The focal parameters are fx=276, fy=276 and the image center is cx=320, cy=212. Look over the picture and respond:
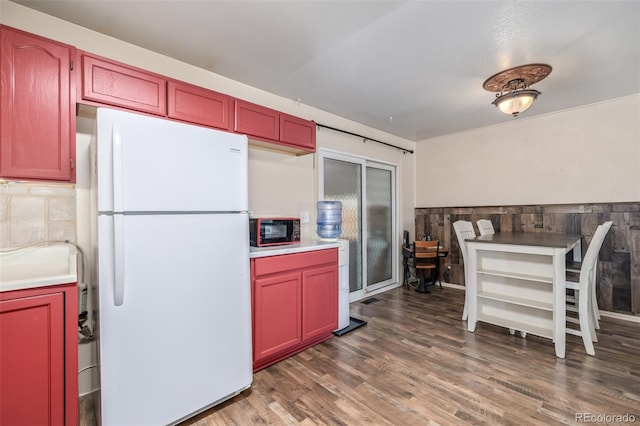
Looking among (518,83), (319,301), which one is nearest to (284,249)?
(319,301)

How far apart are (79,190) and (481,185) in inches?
187

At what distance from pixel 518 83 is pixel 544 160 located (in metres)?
1.58

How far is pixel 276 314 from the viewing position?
7.28 ft

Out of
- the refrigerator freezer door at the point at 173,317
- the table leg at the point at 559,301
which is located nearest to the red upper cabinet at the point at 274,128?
the refrigerator freezer door at the point at 173,317

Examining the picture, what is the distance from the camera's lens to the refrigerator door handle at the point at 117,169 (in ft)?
4.49

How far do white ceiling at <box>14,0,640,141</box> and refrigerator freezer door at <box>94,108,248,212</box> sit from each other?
32.0 inches

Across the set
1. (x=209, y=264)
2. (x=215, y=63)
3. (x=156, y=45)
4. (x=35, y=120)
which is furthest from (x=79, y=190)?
(x=215, y=63)

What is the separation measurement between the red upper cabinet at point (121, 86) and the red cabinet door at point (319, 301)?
1.71m

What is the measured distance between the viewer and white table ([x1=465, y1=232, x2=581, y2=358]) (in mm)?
2314

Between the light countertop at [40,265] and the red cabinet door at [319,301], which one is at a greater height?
the light countertop at [40,265]

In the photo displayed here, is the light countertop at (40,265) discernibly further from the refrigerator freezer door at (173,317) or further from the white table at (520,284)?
the white table at (520,284)

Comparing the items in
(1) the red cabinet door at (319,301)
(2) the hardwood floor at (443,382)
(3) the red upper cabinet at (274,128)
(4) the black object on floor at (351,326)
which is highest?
(3) the red upper cabinet at (274,128)

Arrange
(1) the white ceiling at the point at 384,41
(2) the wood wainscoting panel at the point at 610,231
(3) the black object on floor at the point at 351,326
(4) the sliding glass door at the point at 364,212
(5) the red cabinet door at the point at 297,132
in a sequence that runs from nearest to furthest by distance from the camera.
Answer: (1) the white ceiling at the point at 384,41, (5) the red cabinet door at the point at 297,132, (3) the black object on floor at the point at 351,326, (2) the wood wainscoting panel at the point at 610,231, (4) the sliding glass door at the point at 364,212

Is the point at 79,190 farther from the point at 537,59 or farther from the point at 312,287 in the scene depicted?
the point at 537,59
